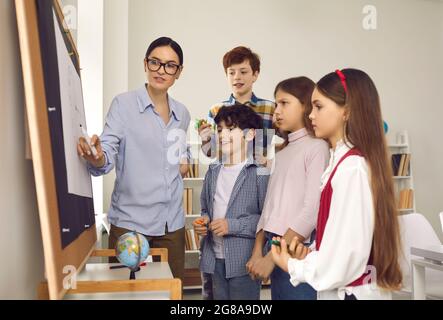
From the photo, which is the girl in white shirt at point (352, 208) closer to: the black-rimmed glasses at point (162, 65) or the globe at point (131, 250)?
the globe at point (131, 250)

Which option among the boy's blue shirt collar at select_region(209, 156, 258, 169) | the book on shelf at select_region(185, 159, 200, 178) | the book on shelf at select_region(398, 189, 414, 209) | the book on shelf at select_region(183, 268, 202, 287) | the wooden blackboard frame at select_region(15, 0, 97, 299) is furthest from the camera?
the book on shelf at select_region(398, 189, 414, 209)

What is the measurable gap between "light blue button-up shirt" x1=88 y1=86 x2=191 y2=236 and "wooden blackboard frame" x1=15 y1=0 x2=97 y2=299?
34.4 inches

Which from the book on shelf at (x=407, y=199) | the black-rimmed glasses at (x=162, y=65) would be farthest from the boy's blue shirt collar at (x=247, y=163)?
the book on shelf at (x=407, y=199)

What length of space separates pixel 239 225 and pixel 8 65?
1222 millimetres

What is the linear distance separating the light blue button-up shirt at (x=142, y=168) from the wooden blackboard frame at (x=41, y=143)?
2.87ft

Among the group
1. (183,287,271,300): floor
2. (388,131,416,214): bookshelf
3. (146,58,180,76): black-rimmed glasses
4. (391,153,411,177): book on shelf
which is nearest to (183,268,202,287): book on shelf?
(183,287,271,300): floor

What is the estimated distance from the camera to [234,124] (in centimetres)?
224

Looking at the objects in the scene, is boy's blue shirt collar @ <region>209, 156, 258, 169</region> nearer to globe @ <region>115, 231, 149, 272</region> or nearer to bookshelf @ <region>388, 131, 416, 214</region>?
globe @ <region>115, 231, 149, 272</region>

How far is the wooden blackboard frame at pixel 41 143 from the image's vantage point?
936 mm

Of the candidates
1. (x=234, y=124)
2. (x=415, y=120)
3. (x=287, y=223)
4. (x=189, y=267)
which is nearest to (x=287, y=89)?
(x=234, y=124)

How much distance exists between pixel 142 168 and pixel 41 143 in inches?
39.9

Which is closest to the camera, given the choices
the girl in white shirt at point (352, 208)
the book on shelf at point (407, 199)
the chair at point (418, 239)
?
the girl in white shirt at point (352, 208)

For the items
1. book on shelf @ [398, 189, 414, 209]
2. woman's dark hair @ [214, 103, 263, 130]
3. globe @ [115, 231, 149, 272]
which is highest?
woman's dark hair @ [214, 103, 263, 130]

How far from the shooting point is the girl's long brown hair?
133cm
